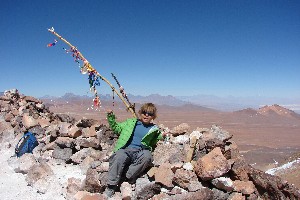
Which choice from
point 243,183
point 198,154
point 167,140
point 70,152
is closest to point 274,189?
point 243,183

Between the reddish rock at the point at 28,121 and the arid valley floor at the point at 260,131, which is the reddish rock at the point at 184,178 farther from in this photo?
the reddish rock at the point at 28,121

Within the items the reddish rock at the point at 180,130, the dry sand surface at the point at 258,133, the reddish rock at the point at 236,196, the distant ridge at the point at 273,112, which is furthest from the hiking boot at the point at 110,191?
the distant ridge at the point at 273,112

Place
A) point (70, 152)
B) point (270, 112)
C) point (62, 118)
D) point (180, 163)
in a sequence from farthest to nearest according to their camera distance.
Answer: point (270, 112)
point (62, 118)
point (70, 152)
point (180, 163)

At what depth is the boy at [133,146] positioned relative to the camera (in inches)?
196

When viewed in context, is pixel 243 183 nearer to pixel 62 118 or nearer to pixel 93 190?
pixel 93 190

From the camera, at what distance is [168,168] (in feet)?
16.1

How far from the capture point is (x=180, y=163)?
195 inches

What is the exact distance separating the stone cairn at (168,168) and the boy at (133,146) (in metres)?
0.15

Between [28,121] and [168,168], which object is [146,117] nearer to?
[168,168]

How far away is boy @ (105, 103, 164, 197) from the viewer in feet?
16.3

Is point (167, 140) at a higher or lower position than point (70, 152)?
higher

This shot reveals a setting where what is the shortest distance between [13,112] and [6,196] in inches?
212

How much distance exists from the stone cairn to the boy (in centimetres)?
15

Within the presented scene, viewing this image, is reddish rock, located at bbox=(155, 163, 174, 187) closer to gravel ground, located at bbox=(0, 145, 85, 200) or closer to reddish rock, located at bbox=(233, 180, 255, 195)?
reddish rock, located at bbox=(233, 180, 255, 195)
